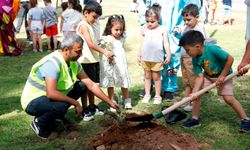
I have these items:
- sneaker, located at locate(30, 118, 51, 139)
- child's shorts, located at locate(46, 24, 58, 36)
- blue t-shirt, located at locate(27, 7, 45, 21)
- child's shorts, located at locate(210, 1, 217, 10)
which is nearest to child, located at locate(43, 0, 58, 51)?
child's shorts, located at locate(46, 24, 58, 36)

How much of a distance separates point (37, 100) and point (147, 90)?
2.07 metres

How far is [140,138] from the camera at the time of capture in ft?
14.2

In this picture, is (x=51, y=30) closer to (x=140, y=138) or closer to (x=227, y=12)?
(x=140, y=138)

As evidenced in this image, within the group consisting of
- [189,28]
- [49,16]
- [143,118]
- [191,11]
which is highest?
[191,11]

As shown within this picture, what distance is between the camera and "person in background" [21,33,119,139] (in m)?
4.40

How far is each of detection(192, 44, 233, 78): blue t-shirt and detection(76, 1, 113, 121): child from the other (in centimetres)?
121

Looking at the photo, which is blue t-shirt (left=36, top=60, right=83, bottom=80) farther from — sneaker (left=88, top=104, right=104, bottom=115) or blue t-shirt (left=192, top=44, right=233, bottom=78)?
blue t-shirt (left=192, top=44, right=233, bottom=78)

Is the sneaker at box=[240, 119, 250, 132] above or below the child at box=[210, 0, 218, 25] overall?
below

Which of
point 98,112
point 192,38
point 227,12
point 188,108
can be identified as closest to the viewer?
point 192,38

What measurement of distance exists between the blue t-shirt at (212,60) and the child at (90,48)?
1208 mm

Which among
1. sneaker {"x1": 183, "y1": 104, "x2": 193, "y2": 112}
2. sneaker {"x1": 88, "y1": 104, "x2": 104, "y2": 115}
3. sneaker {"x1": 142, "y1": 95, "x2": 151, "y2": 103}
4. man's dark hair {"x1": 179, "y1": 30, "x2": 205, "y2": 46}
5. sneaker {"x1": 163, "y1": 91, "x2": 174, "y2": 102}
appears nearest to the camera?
man's dark hair {"x1": 179, "y1": 30, "x2": 205, "y2": 46}

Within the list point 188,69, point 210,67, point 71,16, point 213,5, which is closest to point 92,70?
point 188,69

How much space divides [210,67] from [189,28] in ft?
3.17

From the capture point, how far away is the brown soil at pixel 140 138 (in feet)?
13.8
